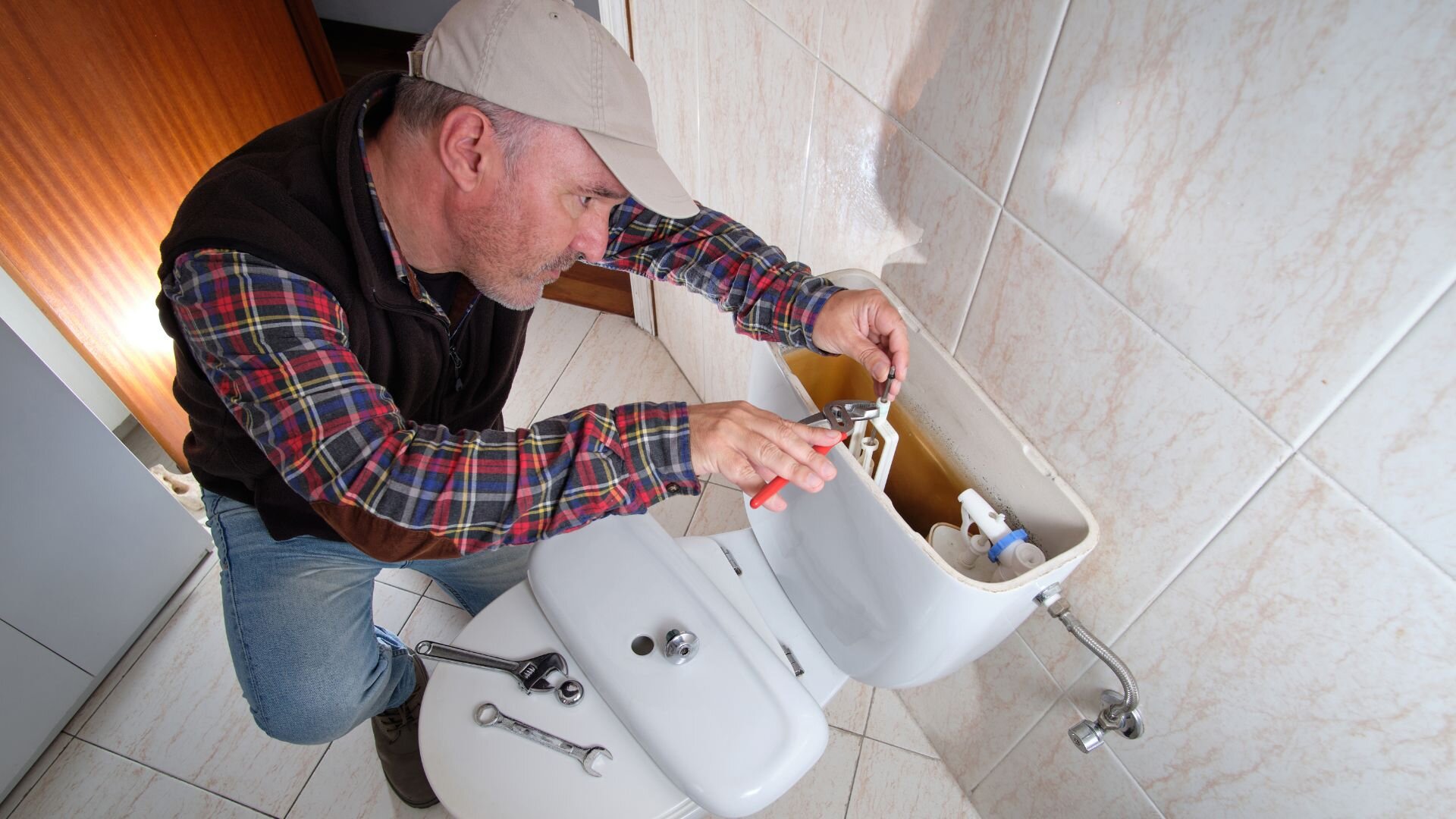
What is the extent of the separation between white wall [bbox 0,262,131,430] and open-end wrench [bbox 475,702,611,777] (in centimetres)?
98

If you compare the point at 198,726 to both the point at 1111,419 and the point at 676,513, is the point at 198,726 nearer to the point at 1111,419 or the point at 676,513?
the point at 676,513

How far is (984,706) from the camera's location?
39.6 inches

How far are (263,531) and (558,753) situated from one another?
1.61 feet

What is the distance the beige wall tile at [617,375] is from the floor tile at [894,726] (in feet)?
2.60

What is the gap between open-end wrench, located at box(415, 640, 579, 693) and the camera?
84 centimetres

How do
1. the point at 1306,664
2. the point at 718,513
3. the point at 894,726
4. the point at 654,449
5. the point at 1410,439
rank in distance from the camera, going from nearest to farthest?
the point at 1410,439 → the point at 1306,664 → the point at 654,449 → the point at 894,726 → the point at 718,513

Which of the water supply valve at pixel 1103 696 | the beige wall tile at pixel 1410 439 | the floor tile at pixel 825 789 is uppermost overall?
the beige wall tile at pixel 1410 439

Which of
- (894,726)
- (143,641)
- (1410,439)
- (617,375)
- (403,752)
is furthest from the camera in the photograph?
(617,375)

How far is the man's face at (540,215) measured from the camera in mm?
680

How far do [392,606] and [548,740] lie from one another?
2.37ft

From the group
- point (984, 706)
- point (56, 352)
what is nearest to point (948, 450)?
point (984, 706)

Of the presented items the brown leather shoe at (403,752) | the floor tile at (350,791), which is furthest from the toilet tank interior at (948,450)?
the floor tile at (350,791)

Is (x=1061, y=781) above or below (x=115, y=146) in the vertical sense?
below

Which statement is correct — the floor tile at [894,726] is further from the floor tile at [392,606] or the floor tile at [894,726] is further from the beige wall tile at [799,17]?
the beige wall tile at [799,17]
